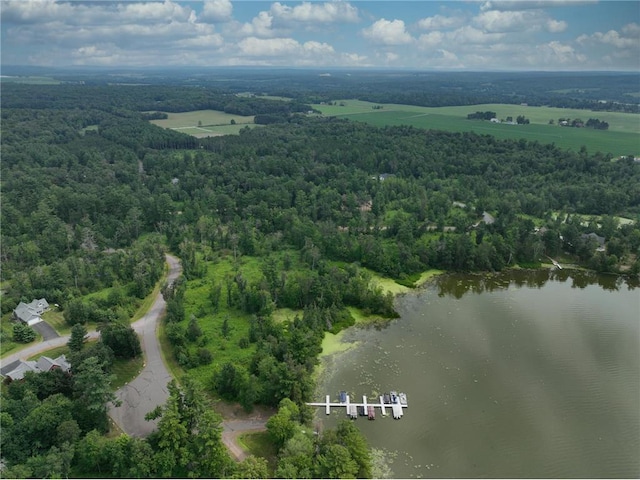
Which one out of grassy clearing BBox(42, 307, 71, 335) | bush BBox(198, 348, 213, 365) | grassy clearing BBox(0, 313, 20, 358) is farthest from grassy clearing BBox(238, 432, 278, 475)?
grassy clearing BBox(0, 313, 20, 358)

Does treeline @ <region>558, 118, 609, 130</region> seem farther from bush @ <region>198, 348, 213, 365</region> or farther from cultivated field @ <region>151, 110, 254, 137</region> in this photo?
bush @ <region>198, 348, 213, 365</region>

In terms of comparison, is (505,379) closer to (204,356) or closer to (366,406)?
(366,406)

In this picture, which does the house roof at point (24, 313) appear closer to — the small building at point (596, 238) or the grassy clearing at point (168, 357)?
the grassy clearing at point (168, 357)

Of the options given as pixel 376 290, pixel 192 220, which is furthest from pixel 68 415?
pixel 192 220

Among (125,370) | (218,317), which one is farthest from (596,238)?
(125,370)

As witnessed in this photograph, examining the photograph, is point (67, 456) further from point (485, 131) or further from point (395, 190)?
point (485, 131)

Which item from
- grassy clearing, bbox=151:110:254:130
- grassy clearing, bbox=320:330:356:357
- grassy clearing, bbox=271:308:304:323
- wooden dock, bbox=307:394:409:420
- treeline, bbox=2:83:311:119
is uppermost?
treeline, bbox=2:83:311:119

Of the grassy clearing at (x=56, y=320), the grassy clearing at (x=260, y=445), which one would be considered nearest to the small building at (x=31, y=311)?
the grassy clearing at (x=56, y=320)
